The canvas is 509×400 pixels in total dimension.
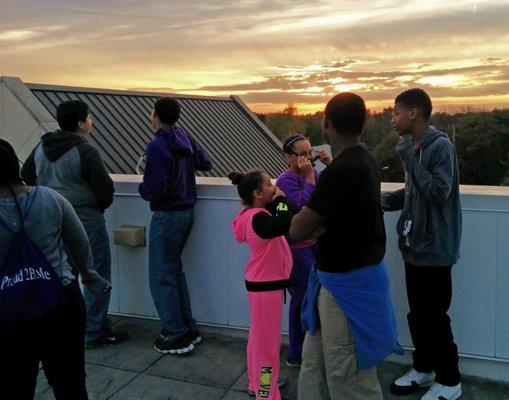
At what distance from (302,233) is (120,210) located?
277 cm

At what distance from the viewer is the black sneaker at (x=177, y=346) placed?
4.20 m

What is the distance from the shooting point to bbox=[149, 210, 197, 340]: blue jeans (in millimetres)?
4117

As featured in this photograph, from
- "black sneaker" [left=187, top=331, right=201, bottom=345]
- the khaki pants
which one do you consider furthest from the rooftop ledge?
the khaki pants

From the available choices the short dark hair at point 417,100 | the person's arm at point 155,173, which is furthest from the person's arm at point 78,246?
the short dark hair at point 417,100

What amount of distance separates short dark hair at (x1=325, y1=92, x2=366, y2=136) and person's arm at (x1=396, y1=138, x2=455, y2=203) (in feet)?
2.35

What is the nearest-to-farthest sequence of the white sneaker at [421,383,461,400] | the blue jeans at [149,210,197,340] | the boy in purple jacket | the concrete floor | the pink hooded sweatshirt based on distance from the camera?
the pink hooded sweatshirt → the white sneaker at [421,383,461,400] → the concrete floor → the boy in purple jacket → the blue jeans at [149,210,197,340]

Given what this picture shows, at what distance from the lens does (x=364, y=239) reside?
247cm

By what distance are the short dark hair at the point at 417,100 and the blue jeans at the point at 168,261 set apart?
191 cm

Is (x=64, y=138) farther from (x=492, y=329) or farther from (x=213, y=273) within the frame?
(x=492, y=329)

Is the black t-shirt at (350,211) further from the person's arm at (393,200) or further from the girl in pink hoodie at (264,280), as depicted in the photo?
the person's arm at (393,200)

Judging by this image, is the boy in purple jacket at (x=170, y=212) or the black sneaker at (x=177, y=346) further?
the black sneaker at (x=177, y=346)

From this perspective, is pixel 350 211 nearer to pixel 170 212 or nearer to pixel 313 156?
pixel 313 156

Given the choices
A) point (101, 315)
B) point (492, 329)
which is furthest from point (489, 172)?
point (101, 315)

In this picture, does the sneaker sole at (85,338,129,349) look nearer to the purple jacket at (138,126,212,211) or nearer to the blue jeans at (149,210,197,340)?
the blue jeans at (149,210,197,340)
